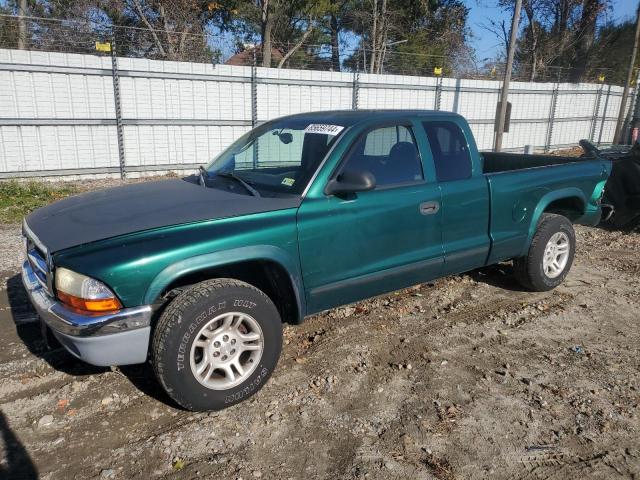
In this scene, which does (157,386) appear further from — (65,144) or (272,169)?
(65,144)

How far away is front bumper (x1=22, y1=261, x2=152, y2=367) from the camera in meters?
2.73

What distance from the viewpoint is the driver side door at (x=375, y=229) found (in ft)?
11.2

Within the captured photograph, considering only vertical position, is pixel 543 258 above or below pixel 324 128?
below

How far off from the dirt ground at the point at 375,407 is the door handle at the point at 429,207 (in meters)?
1.04

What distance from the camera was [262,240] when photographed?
124 inches

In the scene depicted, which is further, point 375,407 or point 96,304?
point 375,407

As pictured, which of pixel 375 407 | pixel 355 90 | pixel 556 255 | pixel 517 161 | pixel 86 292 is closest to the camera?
pixel 86 292

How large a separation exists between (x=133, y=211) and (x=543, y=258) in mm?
3837

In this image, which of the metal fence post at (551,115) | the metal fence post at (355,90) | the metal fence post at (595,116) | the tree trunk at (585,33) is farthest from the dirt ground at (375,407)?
the tree trunk at (585,33)

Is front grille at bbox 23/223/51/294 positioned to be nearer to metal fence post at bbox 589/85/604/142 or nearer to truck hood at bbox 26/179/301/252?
truck hood at bbox 26/179/301/252

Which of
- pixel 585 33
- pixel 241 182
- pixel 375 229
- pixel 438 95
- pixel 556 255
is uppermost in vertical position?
pixel 585 33

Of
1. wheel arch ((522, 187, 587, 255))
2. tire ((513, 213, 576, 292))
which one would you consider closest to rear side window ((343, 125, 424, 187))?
wheel arch ((522, 187, 587, 255))

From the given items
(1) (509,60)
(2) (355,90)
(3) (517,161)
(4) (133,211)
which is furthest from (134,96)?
(1) (509,60)

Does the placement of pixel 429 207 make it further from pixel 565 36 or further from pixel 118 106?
pixel 565 36
